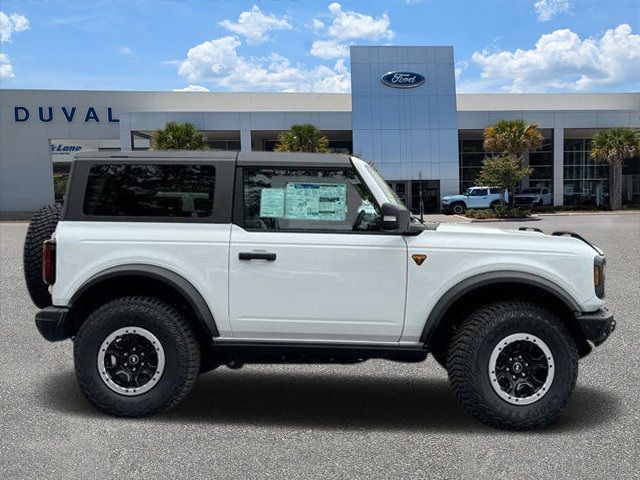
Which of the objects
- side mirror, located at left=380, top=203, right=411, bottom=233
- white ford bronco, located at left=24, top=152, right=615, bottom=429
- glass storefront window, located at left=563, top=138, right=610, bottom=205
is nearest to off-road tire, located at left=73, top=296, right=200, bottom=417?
white ford bronco, located at left=24, top=152, right=615, bottom=429

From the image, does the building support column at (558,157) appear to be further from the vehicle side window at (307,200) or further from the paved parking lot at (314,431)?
the vehicle side window at (307,200)

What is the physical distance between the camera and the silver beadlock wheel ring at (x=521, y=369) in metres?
3.69

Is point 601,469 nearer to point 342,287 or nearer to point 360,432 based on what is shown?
point 360,432

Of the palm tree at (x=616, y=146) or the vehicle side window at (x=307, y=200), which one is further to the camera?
the palm tree at (x=616, y=146)

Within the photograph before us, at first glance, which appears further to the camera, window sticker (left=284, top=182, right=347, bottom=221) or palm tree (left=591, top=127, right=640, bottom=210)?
palm tree (left=591, top=127, right=640, bottom=210)

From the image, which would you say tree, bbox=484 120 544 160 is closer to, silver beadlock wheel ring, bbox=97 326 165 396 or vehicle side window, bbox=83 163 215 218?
vehicle side window, bbox=83 163 215 218

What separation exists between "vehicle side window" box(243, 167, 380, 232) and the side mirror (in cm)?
15

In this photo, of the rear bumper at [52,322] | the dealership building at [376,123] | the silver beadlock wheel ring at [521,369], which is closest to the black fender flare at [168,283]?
the rear bumper at [52,322]

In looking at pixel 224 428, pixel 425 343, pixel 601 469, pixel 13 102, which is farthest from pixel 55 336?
pixel 13 102

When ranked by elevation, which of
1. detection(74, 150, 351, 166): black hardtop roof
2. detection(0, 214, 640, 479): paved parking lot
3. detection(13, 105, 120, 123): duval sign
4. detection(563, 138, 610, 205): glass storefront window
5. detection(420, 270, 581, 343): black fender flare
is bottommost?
detection(0, 214, 640, 479): paved parking lot

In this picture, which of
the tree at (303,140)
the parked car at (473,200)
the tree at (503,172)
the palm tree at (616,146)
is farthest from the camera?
the palm tree at (616,146)

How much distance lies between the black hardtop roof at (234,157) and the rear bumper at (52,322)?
1.13 m

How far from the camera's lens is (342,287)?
3746mm

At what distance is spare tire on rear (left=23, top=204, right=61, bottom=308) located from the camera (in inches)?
165
